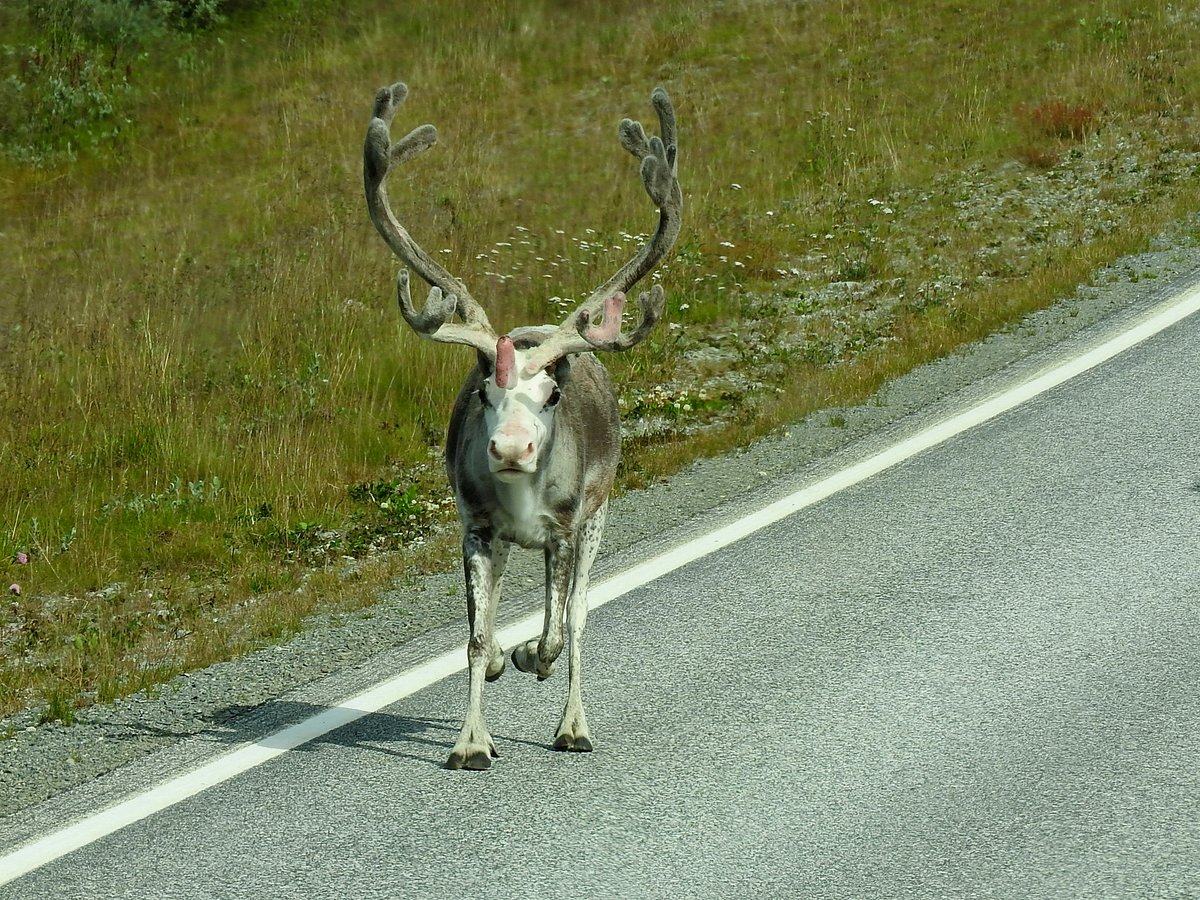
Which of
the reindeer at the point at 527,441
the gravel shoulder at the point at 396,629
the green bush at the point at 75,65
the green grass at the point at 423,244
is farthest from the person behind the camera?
the green bush at the point at 75,65

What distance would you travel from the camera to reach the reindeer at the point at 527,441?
21.2 feet

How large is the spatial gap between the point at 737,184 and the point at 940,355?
5520 millimetres

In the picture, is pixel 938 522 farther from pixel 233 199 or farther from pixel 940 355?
pixel 233 199

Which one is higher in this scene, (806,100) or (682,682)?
(806,100)

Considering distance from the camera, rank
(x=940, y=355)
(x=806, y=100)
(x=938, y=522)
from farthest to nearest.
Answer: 1. (x=806, y=100)
2. (x=940, y=355)
3. (x=938, y=522)

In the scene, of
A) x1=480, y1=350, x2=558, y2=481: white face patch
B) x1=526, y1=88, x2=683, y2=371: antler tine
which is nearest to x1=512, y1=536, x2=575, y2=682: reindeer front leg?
x1=480, y1=350, x2=558, y2=481: white face patch

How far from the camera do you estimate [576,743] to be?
6840mm

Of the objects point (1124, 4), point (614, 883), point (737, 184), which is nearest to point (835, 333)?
point (737, 184)

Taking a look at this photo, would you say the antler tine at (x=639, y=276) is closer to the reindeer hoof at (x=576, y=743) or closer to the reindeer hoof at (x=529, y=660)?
the reindeer hoof at (x=529, y=660)

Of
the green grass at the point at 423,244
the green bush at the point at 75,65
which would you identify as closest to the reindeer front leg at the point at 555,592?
the green grass at the point at 423,244

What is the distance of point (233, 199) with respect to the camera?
18.7m

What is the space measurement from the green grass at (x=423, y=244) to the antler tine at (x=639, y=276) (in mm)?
2573

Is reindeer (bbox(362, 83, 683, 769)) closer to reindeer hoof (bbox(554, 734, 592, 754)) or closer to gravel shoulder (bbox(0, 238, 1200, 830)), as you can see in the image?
reindeer hoof (bbox(554, 734, 592, 754))

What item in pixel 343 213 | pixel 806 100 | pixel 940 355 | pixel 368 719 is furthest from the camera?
pixel 806 100
